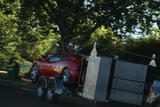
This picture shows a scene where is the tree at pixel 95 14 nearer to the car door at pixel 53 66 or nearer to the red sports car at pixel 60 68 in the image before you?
the red sports car at pixel 60 68

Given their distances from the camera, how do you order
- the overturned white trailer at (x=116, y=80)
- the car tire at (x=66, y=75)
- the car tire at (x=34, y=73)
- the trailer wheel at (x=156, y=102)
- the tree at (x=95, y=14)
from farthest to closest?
the tree at (x=95, y=14), the car tire at (x=34, y=73), the car tire at (x=66, y=75), the overturned white trailer at (x=116, y=80), the trailer wheel at (x=156, y=102)

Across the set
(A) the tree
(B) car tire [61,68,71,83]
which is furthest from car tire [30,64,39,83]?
(A) the tree

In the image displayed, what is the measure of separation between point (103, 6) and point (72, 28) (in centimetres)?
253

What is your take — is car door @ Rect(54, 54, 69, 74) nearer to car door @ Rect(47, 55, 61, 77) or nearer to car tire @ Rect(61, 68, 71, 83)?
car door @ Rect(47, 55, 61, 77)

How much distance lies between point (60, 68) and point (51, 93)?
1081 millimetres

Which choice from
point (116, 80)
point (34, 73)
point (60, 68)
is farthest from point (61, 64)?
point (116, 80)

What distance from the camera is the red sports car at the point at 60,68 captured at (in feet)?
42.8

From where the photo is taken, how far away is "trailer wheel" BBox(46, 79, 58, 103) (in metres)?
14.1

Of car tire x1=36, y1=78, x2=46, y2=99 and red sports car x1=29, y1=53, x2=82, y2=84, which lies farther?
car tire x1=36, y1=78, x2=46, y2=99

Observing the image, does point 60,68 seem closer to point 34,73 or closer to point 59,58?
point 59,58

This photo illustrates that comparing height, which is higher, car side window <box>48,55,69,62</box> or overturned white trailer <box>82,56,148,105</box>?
car side window <box>48,55,69,62</box>

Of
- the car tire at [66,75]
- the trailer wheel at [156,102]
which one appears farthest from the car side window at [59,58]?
the trailer wheel at [156,102]

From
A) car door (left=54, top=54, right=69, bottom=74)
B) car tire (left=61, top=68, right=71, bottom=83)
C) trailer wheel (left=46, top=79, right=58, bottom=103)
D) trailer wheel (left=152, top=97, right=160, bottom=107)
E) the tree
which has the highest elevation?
the tree

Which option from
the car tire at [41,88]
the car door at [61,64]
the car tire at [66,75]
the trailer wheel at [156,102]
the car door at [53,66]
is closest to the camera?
the trailer wheel at [156,102]
